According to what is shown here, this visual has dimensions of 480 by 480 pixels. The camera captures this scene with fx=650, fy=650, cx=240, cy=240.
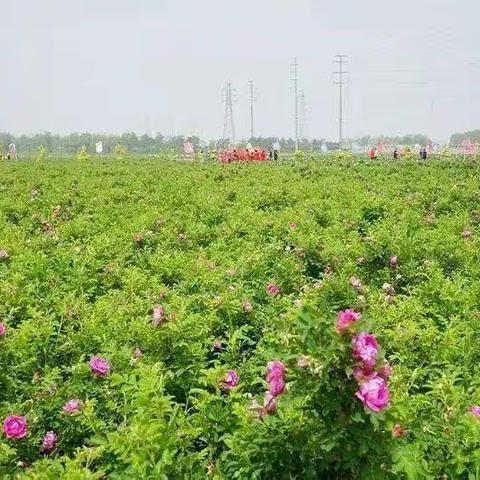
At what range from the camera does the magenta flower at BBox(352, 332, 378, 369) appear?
213 cm

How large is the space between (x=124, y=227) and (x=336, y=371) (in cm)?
603

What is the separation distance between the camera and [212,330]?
4375 millimetres

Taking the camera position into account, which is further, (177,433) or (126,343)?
(126,343)

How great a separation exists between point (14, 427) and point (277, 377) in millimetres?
1370

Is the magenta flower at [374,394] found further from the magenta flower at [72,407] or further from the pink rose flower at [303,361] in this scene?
the magenta flower at [72,407]

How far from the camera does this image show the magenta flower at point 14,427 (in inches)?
115

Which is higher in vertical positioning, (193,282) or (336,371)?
(336,371)

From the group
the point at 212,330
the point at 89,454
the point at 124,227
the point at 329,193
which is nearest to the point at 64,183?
the point at 329,193

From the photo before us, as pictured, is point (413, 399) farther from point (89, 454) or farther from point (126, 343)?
point (126, 343)

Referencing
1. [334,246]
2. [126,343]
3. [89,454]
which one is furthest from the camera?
[334,246]

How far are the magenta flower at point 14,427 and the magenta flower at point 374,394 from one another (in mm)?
1636

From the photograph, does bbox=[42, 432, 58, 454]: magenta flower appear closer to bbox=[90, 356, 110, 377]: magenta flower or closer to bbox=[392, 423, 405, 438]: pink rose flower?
bbox=[90, 356, 110, 377]: magenta flower

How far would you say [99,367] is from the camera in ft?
11.2

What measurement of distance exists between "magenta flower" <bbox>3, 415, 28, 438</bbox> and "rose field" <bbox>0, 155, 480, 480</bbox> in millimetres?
13
